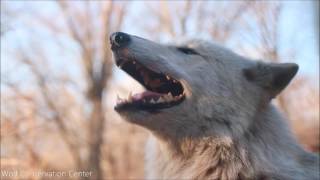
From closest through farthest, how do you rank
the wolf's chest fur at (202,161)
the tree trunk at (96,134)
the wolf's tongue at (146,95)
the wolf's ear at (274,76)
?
the wolf's chest fur at (202,161) → the wolf's tongue at (146,95) → the wolf's ear at (274,76) → the tree trunk at (96,134)

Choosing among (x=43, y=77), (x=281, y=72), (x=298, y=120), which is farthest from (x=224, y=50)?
(x=298, y=120)

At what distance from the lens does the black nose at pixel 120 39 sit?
3.76 m

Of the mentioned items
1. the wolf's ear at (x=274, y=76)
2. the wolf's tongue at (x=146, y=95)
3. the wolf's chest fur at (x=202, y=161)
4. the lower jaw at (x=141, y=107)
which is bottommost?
the wolf's chest fur at (x=202, y=161)

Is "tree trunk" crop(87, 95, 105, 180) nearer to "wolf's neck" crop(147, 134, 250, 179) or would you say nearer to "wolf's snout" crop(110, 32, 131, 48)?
"wolf's neck" crop(147, 134, 250, 179)

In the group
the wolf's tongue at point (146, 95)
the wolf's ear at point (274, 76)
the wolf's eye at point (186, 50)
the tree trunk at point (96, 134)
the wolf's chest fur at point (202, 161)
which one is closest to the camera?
the wolf's chest fur at point (202, 161)

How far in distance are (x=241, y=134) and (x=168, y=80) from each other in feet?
2.26

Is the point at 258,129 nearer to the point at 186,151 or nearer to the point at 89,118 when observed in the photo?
the point at 186,151

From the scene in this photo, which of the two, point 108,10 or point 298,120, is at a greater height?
point 108,10

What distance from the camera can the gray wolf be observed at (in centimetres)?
378

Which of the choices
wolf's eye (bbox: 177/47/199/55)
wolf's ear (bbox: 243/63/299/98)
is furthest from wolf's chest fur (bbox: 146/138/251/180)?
wolf's eye (bbox: 177/47/199/55)

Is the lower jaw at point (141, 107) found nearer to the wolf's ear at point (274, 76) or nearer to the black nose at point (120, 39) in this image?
the black nose at point (120, 39)

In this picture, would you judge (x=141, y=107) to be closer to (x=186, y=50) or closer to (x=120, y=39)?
(x=120, y=39)

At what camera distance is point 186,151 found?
396 cm

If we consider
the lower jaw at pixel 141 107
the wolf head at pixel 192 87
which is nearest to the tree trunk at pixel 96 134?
the wolf head at pixel 192 87
